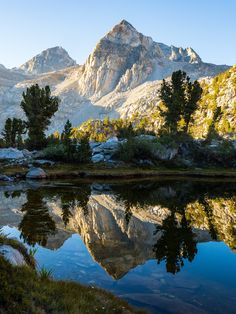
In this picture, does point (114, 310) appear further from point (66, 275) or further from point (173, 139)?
point (173, 139)

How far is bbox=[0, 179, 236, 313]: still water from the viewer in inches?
528

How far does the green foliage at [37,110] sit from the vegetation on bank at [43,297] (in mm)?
82214

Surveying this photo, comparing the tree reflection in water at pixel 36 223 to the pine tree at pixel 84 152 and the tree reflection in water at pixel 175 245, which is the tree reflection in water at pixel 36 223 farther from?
the pine tree at pixel 84 152

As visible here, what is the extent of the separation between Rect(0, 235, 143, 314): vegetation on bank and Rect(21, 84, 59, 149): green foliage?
82.2 meters

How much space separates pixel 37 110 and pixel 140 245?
74360 millimetres

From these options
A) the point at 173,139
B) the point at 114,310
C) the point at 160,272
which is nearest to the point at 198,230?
the point at 160,272

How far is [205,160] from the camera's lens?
96438mm

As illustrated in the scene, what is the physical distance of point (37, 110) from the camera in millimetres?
89000

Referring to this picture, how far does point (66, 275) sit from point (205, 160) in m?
85.9

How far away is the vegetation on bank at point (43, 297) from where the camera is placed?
7484 millimetres

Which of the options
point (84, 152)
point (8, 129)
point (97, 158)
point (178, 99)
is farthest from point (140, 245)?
point (8, 129)

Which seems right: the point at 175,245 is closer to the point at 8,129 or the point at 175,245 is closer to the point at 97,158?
the point at 97,158

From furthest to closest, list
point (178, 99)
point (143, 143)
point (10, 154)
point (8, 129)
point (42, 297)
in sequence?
point (8, 129) < point (178, 99) < point (143, 143) < point (10, 154) < point (42, 297)

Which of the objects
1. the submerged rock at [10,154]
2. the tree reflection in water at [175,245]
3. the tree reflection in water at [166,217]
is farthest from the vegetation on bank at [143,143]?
the tree reflection in water at [175,245]
